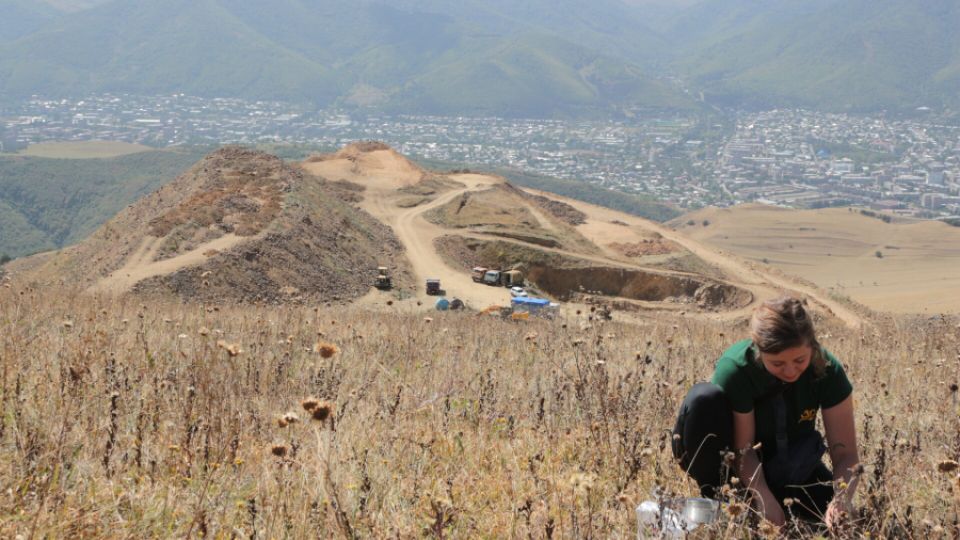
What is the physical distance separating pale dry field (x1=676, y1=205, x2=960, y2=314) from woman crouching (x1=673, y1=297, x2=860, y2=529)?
3319cm

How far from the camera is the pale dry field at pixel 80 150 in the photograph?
122 meters

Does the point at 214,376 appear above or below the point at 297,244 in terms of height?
above

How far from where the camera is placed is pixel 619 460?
377cm

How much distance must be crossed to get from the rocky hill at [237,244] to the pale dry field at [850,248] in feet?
73.4

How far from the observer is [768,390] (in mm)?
3604

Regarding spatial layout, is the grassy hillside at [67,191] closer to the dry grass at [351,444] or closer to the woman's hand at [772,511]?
the dry grass at [351,444]

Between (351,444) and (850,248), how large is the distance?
7263 centimetres

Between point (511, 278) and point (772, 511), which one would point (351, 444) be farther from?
point (511, 278)

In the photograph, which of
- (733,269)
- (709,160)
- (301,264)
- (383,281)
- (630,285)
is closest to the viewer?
(301,264)

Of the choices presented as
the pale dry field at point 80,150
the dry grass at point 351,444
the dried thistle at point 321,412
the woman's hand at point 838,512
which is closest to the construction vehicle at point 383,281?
the dry grass at point 351,444

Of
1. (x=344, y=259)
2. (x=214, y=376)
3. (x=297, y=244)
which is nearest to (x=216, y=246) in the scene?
(x=297, y=244)

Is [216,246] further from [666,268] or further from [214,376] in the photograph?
[214,376]

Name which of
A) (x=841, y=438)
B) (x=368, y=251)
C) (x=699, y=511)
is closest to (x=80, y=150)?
(x=368, y=251)

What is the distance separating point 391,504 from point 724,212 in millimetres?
88753
